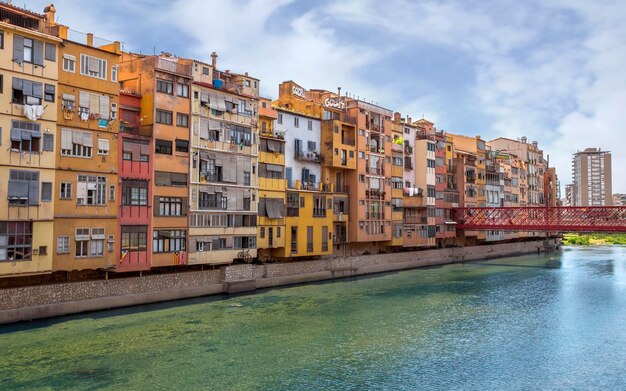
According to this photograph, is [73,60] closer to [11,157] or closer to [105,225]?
[11,157]

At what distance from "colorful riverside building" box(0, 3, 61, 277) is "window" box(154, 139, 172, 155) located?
8108mm

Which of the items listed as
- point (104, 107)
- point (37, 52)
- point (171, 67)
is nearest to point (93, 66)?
point (104, 107)

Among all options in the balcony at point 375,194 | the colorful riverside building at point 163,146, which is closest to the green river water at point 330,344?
the colorful riverside building at point 163,146

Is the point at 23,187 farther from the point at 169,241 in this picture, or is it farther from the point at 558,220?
the point at 558,220

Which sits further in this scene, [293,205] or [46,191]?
[293,205]

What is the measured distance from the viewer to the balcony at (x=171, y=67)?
1722 inches

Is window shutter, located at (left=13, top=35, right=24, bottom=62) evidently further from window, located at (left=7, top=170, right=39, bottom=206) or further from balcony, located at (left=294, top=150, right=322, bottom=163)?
balcony, located at (left=294, top=150, right=322, bottom=163)

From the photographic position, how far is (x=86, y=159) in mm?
38812

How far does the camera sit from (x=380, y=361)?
2838 cm

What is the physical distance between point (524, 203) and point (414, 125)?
48.2 metres

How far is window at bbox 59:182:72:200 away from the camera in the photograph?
37.5 metres

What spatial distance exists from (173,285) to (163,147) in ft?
36.6

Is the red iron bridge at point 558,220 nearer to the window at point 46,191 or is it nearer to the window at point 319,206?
the window at point 319,206

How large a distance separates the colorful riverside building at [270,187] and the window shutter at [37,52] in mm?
21447
